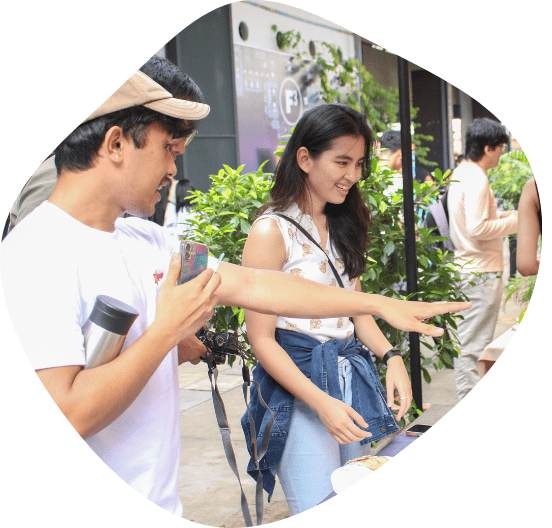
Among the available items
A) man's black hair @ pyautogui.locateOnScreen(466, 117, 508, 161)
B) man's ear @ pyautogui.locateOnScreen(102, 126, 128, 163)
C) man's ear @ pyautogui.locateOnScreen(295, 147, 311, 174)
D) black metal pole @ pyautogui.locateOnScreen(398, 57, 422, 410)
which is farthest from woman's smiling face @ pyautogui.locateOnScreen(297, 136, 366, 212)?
man's black hair @ pyautogui.locateOnScreen(466, 117, 508, 161)

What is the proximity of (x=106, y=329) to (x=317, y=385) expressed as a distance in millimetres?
867

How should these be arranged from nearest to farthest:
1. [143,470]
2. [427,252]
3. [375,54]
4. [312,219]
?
[143,470] → [312,219] → [427,252] → [375,54]

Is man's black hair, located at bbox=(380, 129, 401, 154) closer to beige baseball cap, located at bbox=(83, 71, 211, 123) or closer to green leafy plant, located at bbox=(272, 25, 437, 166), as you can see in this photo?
beige baseball cap, located at bbox=(83, 71, 211, 123)

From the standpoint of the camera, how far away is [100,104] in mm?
1081

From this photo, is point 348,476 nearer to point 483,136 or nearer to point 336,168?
point 336,168

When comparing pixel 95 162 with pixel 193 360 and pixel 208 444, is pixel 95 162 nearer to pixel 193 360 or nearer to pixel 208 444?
pixel 193 360

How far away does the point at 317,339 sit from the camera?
176cm

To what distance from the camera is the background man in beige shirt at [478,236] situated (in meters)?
3.60

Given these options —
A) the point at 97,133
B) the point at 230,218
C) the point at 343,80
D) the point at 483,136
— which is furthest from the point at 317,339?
the point at 343,80

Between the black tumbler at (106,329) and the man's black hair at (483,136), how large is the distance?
329 centimetres

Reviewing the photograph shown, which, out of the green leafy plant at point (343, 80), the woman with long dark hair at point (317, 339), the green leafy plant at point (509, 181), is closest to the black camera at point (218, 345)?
the woman with long dark hair at point (317, 339)

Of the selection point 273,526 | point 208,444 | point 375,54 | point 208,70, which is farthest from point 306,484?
point 375,54

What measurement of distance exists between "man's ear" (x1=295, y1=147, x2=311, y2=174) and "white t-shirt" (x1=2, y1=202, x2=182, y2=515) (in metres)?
0.69

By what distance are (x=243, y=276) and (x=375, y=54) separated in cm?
1262
